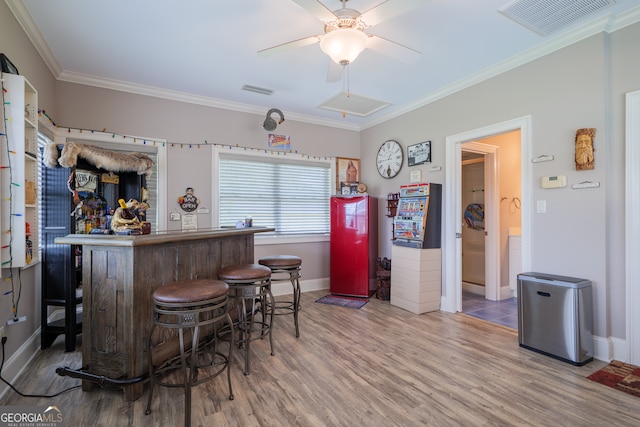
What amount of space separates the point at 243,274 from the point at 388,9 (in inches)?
82.7

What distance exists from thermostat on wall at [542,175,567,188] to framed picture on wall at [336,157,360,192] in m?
2.83

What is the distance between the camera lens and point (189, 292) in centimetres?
179

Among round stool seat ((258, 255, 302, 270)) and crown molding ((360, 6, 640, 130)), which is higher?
crown molding ((360, 6, 640, 130))

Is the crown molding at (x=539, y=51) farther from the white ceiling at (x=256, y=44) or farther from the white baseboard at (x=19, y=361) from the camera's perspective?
the white baseboard at (x=19, y=361)

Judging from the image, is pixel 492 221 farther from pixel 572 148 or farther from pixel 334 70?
pixel 334 70

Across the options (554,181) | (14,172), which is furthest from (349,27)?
(14,172)

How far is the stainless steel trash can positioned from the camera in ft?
7.91

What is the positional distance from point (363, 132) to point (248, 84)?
230cm

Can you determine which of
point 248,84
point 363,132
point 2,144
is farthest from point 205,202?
point 363,132

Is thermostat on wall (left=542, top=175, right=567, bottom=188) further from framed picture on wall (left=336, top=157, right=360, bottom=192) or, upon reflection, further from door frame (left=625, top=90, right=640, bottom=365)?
framed picture on wall (left=336, top=157, right=360, bottom=192)

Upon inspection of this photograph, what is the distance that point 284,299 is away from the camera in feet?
14.2

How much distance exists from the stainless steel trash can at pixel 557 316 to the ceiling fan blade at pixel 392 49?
2171mm

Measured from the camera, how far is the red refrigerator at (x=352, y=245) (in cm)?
444

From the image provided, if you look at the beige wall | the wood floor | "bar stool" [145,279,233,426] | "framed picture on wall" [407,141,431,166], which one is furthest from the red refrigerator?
"bar stool" [145,279,233,426]
